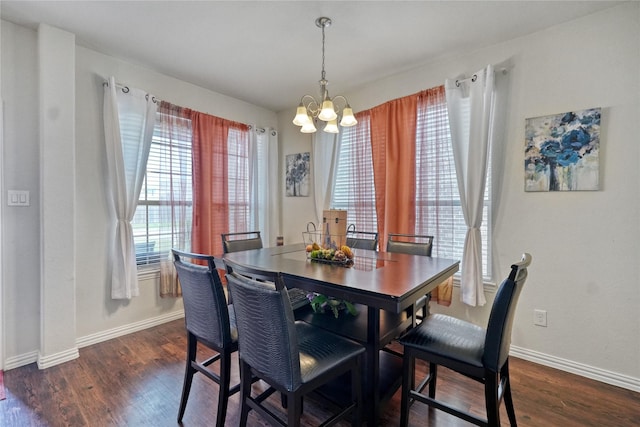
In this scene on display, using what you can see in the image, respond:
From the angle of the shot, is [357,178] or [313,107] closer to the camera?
[313,107]

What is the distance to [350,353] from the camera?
143cm

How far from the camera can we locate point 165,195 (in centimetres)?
322

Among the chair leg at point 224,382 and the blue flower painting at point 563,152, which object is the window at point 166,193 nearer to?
the chair leg at point 224,382

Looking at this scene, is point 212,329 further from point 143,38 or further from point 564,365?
point 564,365

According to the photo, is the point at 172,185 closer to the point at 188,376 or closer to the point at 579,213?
the point at 188,376

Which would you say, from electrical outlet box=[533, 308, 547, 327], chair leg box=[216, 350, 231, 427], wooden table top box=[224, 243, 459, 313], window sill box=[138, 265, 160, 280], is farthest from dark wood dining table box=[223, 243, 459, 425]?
window sill box=[138, 265, 160, 280]

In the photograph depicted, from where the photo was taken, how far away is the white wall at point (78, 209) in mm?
2307

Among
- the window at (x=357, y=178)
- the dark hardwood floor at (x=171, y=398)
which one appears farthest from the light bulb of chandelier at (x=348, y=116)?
the dark hardwood floor at (x=171, y=398)

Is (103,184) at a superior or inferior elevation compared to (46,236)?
superior

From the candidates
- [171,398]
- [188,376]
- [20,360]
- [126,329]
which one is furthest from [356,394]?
[20,360]

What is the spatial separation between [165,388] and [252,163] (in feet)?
8.83

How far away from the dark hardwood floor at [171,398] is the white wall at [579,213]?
269mm

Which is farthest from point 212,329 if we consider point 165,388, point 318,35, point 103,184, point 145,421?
point 318,35

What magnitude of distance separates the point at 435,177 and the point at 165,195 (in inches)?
110
